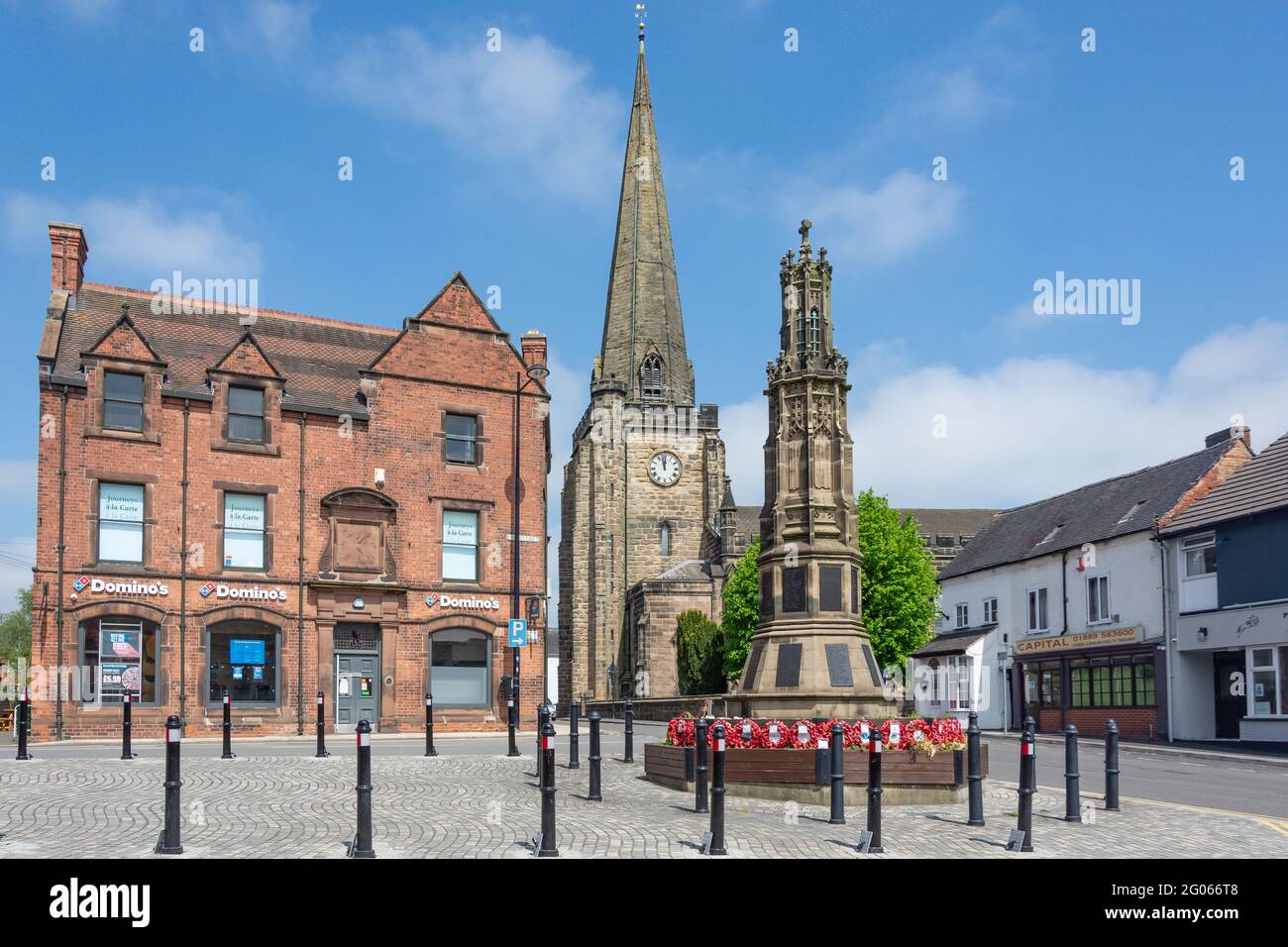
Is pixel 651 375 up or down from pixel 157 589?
up

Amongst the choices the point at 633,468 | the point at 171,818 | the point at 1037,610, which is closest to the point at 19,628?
the point at 633,468

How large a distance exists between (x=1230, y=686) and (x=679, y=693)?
39.0 m

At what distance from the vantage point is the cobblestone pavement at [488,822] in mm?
10641

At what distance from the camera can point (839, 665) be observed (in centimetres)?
1680

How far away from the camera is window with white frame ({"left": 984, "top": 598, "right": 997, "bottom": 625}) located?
1886 inches

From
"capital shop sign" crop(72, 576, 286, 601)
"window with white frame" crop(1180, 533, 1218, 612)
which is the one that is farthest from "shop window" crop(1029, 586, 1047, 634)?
"capital shop sign" crop(72, 576, 286, 601)

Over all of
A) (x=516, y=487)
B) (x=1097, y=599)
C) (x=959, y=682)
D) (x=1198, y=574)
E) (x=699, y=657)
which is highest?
(x=516, y=487)

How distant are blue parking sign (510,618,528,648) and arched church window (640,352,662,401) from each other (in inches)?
2143

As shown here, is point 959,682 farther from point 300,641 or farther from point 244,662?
→ point 244,662

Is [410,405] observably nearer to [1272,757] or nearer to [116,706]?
[116,706]

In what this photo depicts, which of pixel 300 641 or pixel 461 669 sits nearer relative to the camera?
pixel 300 641

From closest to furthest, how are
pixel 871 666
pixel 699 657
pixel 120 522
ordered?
1. pixel 871 666
2. pixel 120 522
3. pixel 699 657

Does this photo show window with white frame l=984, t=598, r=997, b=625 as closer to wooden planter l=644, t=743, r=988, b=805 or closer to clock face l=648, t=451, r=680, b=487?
wooden planter l=644, t=743, r=988, b=805

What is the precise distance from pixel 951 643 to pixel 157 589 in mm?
32834
